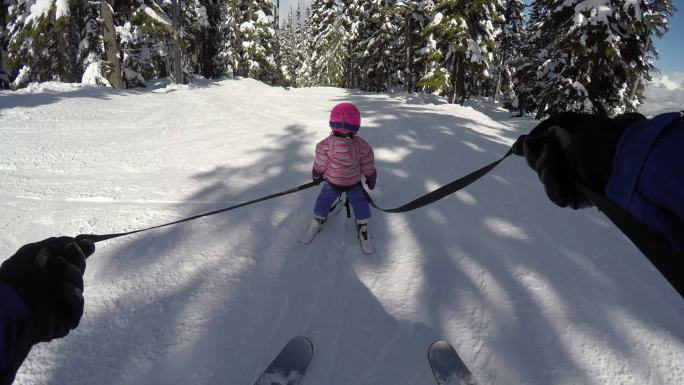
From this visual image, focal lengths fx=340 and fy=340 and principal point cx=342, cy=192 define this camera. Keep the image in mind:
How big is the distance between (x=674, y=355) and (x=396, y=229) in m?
2.71

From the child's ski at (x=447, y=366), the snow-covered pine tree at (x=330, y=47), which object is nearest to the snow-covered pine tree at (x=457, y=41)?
the child's ski at (x=447, y=366)

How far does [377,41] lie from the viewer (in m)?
31.2

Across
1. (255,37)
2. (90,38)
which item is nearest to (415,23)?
(255,37)

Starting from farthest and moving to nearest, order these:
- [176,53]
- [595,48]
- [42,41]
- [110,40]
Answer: [176,53] < [110,40] < [42,41] < [595,48]

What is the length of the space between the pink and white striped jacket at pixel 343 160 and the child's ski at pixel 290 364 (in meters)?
1.91

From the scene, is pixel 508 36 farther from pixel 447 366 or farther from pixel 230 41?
pixel 447 366

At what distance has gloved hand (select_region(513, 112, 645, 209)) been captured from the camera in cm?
129

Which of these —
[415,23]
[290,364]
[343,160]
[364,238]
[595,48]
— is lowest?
[290,364]

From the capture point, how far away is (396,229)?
4.45 metres

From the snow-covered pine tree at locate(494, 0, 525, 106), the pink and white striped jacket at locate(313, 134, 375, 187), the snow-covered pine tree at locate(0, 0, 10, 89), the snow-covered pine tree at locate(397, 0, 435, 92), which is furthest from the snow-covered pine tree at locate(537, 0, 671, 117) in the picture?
the snow-covered pine tree at locate(0, 0, 10, 89)

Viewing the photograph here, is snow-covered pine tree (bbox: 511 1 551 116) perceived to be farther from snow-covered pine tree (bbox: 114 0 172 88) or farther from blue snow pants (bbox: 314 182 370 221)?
snow-covered pine tree (bbox: 114 0 172 88)

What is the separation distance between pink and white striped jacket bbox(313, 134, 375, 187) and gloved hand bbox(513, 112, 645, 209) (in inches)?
96.6

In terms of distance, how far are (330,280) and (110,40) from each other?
16409mm

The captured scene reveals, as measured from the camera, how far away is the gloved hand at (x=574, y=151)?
1.29 metres
